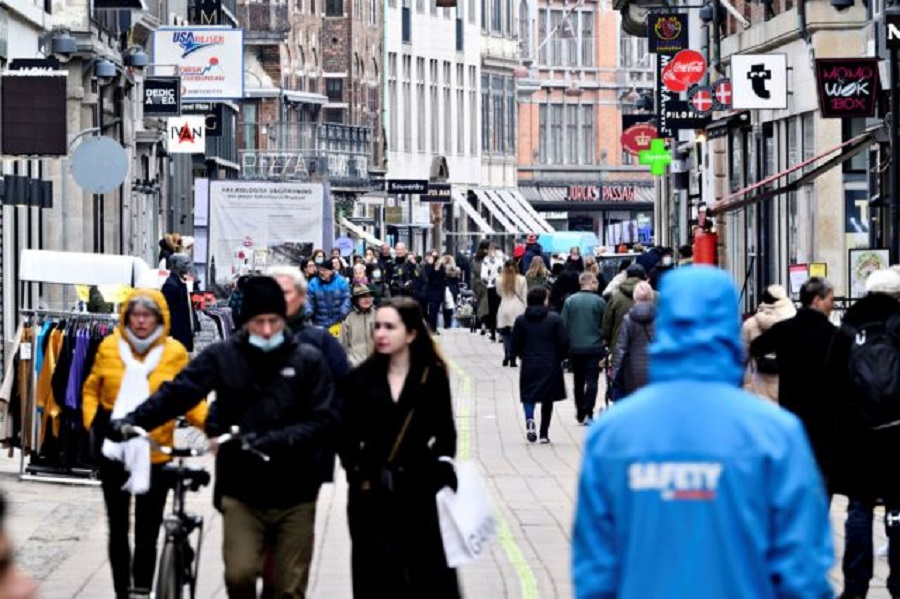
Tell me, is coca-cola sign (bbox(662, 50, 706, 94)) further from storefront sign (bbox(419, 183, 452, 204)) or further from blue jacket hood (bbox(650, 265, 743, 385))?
blue jacket hood (bbox(650, 265, 743, 385))

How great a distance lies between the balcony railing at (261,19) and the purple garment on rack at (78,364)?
249 ft

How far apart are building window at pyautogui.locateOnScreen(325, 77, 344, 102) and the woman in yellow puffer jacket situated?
89533 millimetres

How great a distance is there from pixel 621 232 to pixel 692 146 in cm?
3208

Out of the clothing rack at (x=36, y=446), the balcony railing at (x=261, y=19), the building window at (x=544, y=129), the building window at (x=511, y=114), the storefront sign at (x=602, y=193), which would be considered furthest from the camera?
the building window at (x=544, y=129)

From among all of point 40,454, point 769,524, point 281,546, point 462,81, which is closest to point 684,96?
point 40,454

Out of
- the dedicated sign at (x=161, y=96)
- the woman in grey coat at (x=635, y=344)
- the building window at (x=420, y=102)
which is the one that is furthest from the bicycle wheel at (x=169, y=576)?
the building window at (x=420, y=102)

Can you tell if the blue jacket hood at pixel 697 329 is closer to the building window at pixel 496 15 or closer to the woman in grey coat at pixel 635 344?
the woman in grey coat at pixel 635 344

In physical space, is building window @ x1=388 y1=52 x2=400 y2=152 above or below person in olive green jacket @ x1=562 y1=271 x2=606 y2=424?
above

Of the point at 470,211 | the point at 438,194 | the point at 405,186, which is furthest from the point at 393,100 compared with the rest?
the point at 405,186

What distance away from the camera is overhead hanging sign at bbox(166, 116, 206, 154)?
173ft

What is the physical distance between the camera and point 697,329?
6.29 meters

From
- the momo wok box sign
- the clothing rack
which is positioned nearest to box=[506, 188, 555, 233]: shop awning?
the momo wok box sign

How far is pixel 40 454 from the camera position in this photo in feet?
68.5

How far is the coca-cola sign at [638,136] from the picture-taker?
61688mm
